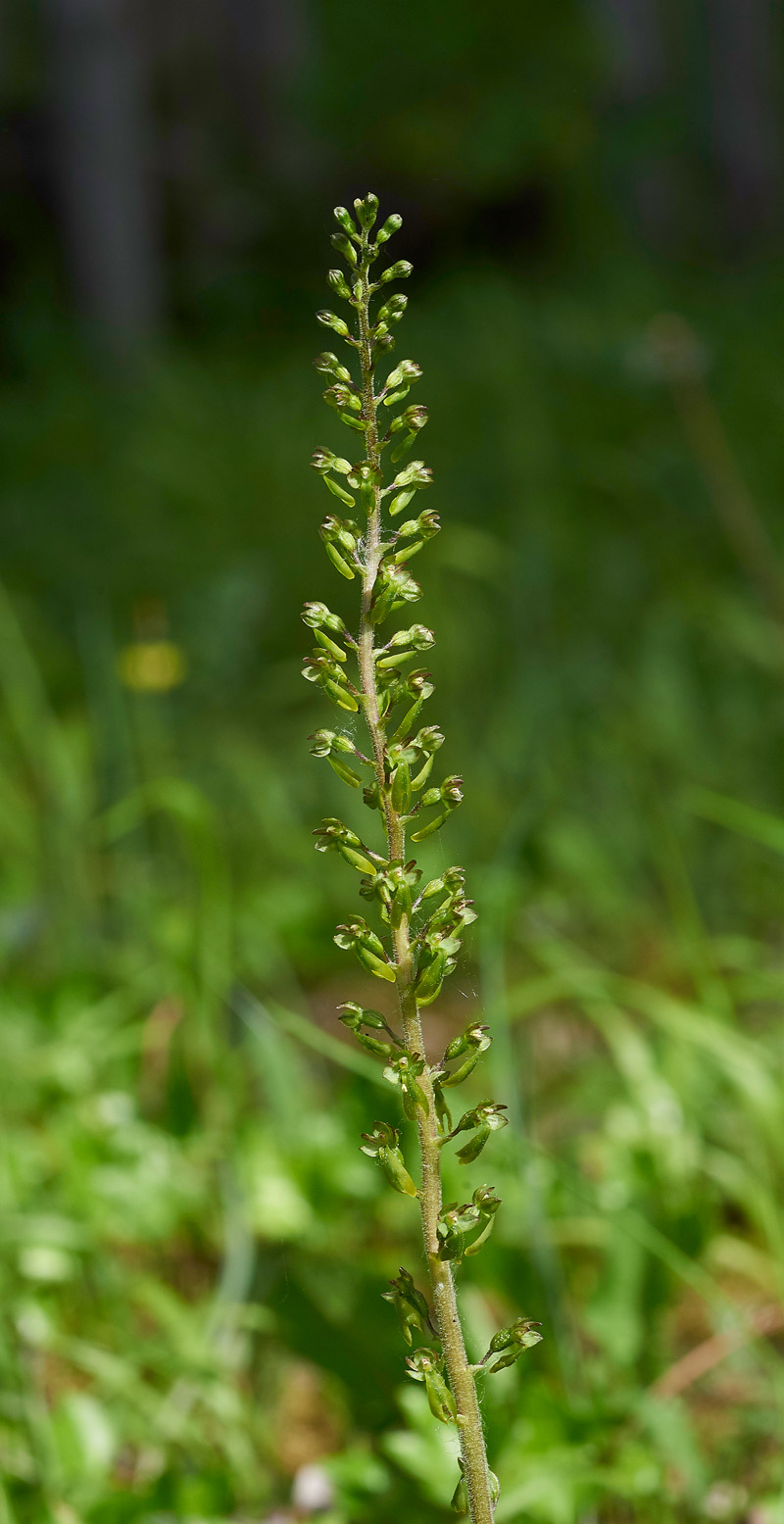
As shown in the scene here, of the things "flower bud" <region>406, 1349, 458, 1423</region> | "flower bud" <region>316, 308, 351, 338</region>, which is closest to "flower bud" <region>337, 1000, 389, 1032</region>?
"flower bud" <region>406, 1349, 458, 1423</region>

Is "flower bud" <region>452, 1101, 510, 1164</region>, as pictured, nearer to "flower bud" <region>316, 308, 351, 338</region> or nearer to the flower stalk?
the flower stalk

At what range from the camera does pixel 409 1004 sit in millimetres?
418

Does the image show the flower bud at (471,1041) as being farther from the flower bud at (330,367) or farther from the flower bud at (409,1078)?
the flower bud at (330,367)

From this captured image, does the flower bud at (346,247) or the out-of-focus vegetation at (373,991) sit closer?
the flower bud at (346,247)

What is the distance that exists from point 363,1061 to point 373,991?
82 centimetres

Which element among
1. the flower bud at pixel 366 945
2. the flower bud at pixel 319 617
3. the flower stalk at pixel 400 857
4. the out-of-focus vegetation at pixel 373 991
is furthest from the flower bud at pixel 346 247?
the out-of-focus vegetation at pixel 373 991

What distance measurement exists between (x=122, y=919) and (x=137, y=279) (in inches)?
208

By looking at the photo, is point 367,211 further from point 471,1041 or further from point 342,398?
point 471,1041

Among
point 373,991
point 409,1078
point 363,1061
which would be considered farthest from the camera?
point 373,991

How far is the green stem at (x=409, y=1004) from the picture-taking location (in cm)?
42

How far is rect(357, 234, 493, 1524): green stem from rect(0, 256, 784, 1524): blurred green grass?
3 cm

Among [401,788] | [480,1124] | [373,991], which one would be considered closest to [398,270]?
[401,788]

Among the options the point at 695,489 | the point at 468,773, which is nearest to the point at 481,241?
the point at 695,489

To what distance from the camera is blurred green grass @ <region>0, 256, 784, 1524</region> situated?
2.60 ft
